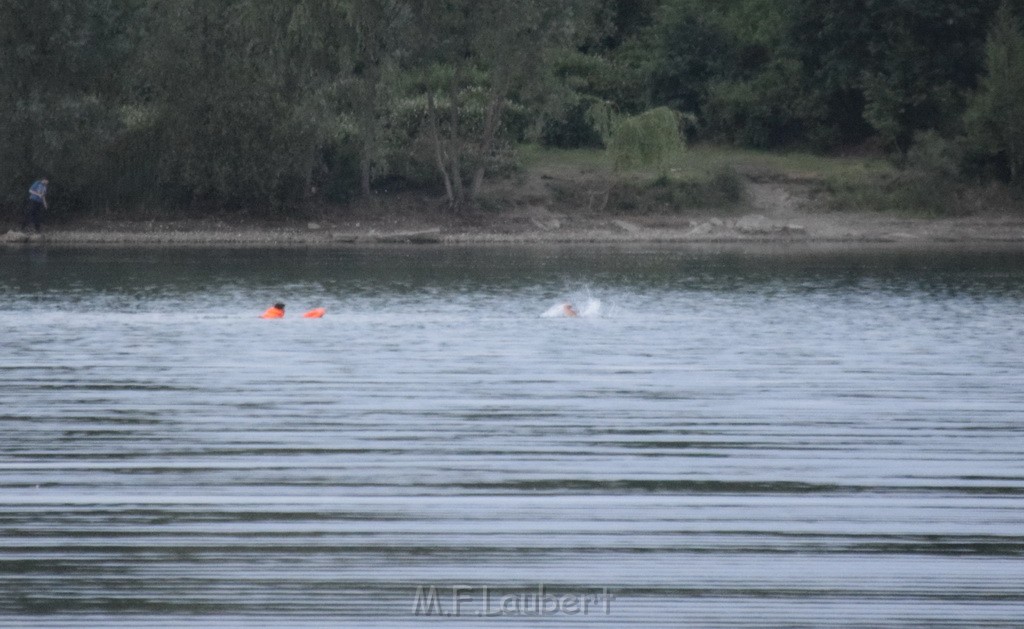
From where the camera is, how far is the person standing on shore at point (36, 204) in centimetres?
5191

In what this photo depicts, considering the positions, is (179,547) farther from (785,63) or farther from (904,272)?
(785,63)

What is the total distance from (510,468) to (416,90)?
159 ft

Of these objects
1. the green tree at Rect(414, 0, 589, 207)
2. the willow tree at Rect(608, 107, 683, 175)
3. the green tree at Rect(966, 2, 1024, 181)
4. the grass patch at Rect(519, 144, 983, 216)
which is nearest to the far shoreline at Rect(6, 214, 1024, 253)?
the grass patch at Rect(519, 144, 983, 216)

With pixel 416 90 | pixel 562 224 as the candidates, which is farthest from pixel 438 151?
pixel 416 90

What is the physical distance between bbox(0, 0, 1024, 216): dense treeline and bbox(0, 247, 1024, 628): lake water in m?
24.3

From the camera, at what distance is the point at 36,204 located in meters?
52.4

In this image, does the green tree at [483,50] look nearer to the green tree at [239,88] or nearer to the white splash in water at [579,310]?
the green tree at [239,88]

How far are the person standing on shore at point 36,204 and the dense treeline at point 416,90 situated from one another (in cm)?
104

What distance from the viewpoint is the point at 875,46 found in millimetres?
58281

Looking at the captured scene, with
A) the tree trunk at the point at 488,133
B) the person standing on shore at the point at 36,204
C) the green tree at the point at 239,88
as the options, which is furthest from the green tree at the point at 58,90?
the tree trunk at the point at 488,133

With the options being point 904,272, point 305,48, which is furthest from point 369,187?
point 904,272

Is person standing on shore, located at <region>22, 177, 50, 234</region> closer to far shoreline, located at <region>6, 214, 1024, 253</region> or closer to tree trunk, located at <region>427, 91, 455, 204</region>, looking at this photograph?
far shoreline, located at <region>6, 214, 1024, 253</region>

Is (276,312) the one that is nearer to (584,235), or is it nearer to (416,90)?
(584,235)

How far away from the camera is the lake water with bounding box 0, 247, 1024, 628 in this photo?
9648 mm
